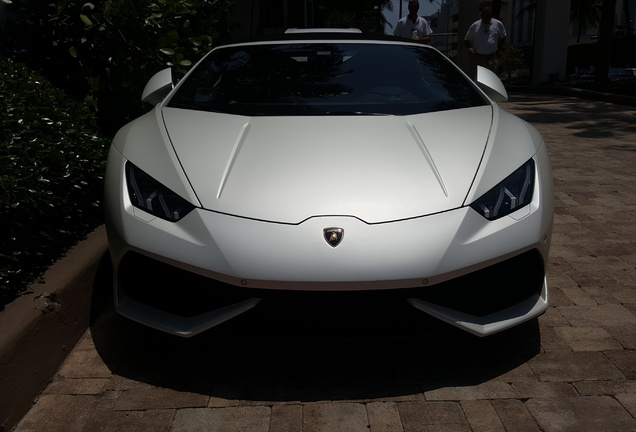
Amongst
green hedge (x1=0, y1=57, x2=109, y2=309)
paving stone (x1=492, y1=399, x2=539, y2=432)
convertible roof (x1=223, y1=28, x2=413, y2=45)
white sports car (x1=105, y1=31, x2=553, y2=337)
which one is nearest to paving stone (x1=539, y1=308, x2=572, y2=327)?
white sports car (x1=105, y1=31, x2=553, y2=337)

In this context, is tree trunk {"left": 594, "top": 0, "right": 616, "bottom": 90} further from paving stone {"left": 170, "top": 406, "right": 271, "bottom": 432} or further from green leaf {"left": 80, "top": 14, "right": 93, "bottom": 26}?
paving stone {"left": 170, "top": 406, "right": 271, "bottom": 432}

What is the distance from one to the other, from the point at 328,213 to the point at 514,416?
951 millimetres

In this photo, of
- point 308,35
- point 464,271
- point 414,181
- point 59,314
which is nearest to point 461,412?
point 464,271

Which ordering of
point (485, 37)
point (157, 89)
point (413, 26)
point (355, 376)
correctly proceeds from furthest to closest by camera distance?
point (413, 26) < point (485, 37) < point (157, 89) < point (355, 376)

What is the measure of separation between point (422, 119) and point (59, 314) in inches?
68.8

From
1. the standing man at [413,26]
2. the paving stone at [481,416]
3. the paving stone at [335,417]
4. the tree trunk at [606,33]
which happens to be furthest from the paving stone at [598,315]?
the tree trunk at [606,33]

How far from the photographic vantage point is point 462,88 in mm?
3816

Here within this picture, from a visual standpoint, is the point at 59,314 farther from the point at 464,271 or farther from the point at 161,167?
the point at 464,271

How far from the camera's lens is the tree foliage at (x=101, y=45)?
477cm

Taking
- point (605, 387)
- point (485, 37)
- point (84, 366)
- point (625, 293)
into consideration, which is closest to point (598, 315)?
point (625, 293)

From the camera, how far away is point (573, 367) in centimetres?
288

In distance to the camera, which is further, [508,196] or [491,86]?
[491,86]

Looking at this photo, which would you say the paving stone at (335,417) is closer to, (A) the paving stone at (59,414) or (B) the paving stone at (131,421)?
(B) the paving stone at (131,421)

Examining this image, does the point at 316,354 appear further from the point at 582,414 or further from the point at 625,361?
the point at 625,361
